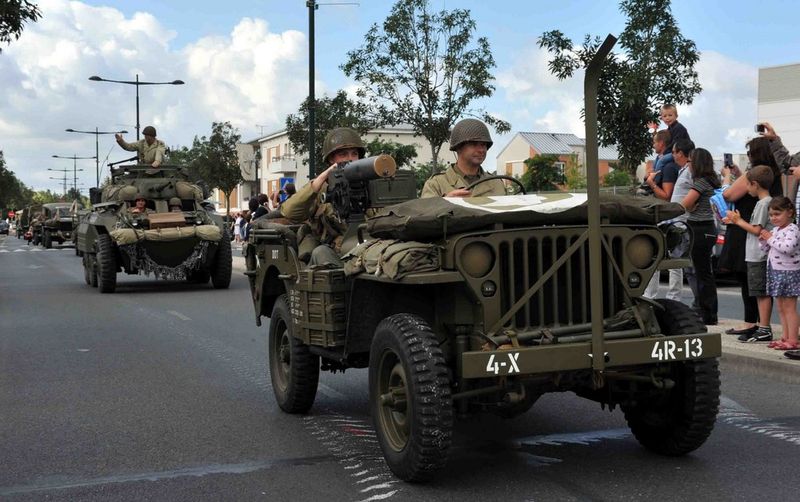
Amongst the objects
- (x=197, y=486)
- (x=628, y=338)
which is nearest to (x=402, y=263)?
(x=628, y=338)

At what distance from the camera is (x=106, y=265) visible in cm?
1783

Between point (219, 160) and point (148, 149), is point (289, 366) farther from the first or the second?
point (219, 160)

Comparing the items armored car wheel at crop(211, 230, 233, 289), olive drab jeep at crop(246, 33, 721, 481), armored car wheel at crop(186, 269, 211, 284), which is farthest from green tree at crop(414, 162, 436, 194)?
armored car wheel at crop(186, 269, 211, 284)

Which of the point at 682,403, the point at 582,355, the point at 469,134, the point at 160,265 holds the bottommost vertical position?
the point at 682,403

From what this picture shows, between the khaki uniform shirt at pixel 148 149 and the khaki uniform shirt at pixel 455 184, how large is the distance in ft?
48.3

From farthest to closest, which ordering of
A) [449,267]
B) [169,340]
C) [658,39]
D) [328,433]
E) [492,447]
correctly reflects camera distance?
[658,39]
[169,340]
[328,433]
[492,447]
[449,267]

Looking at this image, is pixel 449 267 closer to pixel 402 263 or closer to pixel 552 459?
pixel 402 263

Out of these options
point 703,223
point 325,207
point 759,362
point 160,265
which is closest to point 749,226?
point 703,223

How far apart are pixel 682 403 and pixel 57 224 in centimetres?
4451

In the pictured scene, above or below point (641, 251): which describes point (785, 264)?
below

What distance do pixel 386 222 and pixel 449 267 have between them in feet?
1.67

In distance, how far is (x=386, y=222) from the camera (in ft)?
17.1

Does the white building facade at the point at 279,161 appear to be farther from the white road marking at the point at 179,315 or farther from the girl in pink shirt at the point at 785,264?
the girl in pink shirt at the point at 785,264

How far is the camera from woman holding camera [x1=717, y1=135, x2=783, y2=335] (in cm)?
936
